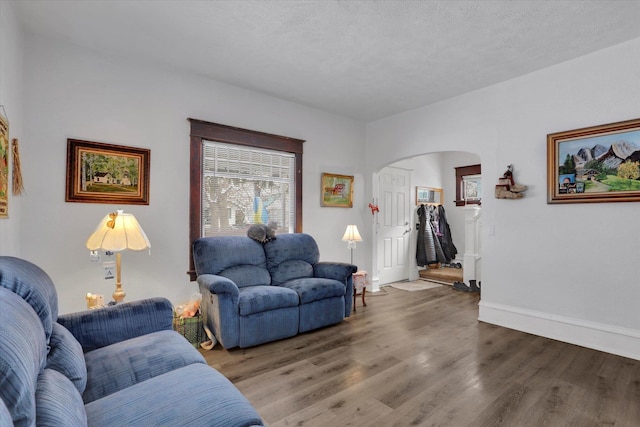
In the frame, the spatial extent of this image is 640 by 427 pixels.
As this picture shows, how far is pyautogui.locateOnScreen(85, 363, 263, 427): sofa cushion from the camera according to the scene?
1082 millimetres

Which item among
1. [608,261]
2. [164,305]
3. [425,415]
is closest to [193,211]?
[164,305]

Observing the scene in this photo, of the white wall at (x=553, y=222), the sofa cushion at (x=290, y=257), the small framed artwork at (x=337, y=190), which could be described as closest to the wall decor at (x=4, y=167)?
the sofa cushion at (x=290, y=257)

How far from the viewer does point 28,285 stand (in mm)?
1267

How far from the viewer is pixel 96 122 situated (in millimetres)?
2908

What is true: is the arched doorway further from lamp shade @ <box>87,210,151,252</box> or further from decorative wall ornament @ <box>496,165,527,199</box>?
lamp shade @ <box>87,210,151,252</box>

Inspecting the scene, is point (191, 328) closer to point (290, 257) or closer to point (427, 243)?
point (290, 257)

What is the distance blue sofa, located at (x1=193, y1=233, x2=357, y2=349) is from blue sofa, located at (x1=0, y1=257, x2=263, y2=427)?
928mm

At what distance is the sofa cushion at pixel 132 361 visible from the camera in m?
1.40

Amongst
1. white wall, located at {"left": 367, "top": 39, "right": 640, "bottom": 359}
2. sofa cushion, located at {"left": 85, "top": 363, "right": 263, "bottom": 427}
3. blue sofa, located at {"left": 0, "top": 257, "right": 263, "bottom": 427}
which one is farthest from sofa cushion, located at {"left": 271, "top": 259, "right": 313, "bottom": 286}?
sofa cushion, located at {"left": 85, "top": 363, "right": 263, "bottom": 427}

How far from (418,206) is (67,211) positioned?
5.35 metres

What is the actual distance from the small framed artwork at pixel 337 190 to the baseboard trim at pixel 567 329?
2277 mm

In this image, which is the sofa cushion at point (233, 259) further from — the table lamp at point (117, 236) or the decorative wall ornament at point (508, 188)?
the decorative wall ornament at point (508, 188)

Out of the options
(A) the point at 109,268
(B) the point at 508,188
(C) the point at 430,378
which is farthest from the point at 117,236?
(B) the point at 508,188

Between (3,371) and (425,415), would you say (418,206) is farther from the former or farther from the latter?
(3,371)
